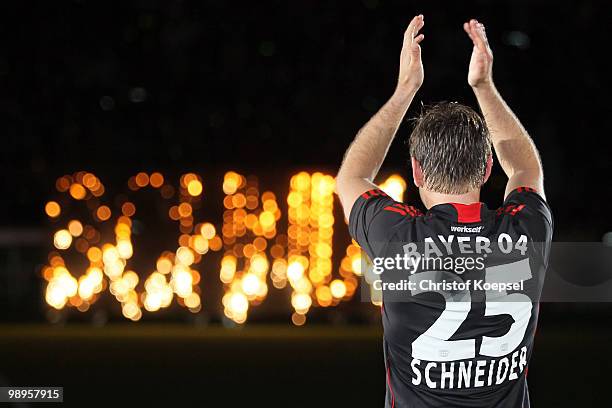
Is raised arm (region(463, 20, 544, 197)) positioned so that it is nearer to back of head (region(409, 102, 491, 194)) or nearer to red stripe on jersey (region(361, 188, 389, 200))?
back of head (region(409, 102, 491, 194))

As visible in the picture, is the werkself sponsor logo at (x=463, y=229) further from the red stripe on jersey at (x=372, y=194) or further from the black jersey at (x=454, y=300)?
the red stripe on jersey at (x=372, y=194)

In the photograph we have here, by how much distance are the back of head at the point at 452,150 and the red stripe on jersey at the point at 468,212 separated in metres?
0.05

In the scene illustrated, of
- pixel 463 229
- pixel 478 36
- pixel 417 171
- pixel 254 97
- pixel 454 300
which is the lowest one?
pixel 254 97

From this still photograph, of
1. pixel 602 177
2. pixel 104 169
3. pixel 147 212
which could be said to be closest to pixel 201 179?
pixel 147 212

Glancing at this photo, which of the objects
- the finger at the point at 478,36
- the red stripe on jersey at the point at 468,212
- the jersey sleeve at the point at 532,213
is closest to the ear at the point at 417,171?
the red stripe on jersey at the point at 468,212

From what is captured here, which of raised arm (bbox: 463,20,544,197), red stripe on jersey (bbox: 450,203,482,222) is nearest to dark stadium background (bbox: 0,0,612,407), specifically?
raised arm (bbox: 463,20,544,197)

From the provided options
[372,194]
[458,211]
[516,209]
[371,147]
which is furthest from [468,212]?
[371,147]

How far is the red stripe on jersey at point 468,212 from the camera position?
132 inches

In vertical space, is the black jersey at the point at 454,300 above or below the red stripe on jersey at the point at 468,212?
below

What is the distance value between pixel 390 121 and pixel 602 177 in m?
36.3

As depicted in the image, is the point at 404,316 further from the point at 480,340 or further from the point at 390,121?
the point at 390,121

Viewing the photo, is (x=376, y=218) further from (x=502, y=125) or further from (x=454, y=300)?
(x=502, y=125)

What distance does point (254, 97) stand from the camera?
3897 centimetres

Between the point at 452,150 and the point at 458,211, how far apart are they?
0.20 metres
